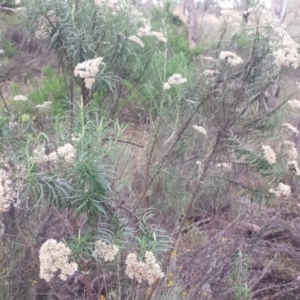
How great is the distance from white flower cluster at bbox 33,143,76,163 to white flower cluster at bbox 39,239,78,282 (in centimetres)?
37

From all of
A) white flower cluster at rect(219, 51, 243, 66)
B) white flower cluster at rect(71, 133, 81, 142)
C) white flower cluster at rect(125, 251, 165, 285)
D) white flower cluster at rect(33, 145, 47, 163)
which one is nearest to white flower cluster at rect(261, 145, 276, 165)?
white flower cluster at rect(219, 51, 243, 66)

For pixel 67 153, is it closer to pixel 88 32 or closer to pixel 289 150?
pixel 88 32

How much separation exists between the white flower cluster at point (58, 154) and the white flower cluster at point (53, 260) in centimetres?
37

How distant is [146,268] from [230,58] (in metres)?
1.82

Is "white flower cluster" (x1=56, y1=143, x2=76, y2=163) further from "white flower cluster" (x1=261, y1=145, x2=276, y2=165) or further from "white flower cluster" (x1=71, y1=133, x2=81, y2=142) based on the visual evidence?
"white flower cluster" (x1=261, y1=145, x2=276, y2=165)

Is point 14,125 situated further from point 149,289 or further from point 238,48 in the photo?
point 238,48

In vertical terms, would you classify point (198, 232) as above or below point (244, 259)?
below

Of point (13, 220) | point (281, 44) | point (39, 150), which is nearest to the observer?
point (39, 150)

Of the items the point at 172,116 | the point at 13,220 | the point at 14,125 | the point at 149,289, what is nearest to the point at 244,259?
the point at 149,289

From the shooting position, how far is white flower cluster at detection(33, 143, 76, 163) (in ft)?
7.58

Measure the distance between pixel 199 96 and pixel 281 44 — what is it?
76 cm

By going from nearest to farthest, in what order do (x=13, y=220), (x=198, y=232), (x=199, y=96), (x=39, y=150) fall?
(x=39, y=150) → (x=13, y=220) → (x=199, y=96) → (x=198, y=232)

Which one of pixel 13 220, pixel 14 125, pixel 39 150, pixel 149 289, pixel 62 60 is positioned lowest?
pixel 149 289

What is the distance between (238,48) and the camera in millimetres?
4340
